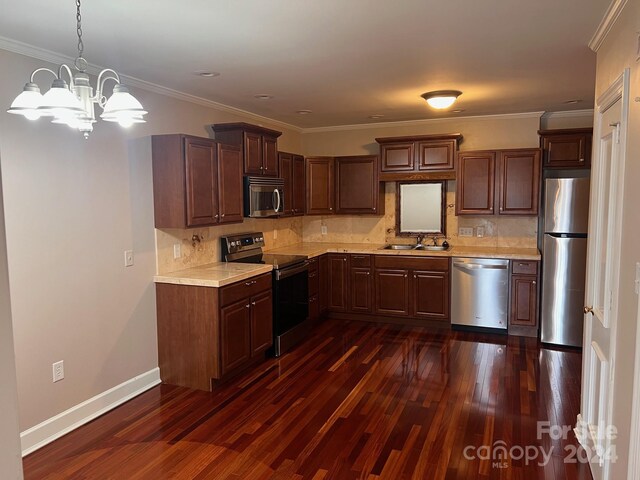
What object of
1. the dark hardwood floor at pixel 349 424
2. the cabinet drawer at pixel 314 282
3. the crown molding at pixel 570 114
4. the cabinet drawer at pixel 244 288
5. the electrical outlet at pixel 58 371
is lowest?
the dark hardwood floor at pixel 349 424

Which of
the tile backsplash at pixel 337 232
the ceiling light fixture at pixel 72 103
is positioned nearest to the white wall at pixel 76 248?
the tile backsplash at pixel 337 232

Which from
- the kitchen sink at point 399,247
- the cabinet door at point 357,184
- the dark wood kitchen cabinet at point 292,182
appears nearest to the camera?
the dark wood kitchen cabinet at point 292,182

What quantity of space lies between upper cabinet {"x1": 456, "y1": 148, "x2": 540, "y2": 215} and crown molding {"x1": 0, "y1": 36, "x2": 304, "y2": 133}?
2.45 m

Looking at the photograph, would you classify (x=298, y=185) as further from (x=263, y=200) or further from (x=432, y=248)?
(x=432, y=248)

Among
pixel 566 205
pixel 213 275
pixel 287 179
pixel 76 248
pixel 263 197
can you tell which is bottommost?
pixel 213 275

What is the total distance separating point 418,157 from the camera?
5.66 metres

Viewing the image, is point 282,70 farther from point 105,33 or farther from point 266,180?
point 266,180

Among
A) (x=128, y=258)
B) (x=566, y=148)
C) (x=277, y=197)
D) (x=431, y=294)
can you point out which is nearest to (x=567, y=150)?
(x=566, y=148)

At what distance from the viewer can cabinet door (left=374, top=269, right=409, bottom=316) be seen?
5625 mm

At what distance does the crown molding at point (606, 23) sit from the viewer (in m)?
2.32

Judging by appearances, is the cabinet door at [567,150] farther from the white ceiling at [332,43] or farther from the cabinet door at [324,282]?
the cabinet door at [324,282]

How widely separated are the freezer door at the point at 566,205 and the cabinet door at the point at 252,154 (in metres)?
3.01

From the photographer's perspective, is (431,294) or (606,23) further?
(431,294)

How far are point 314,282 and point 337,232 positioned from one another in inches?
47.6
